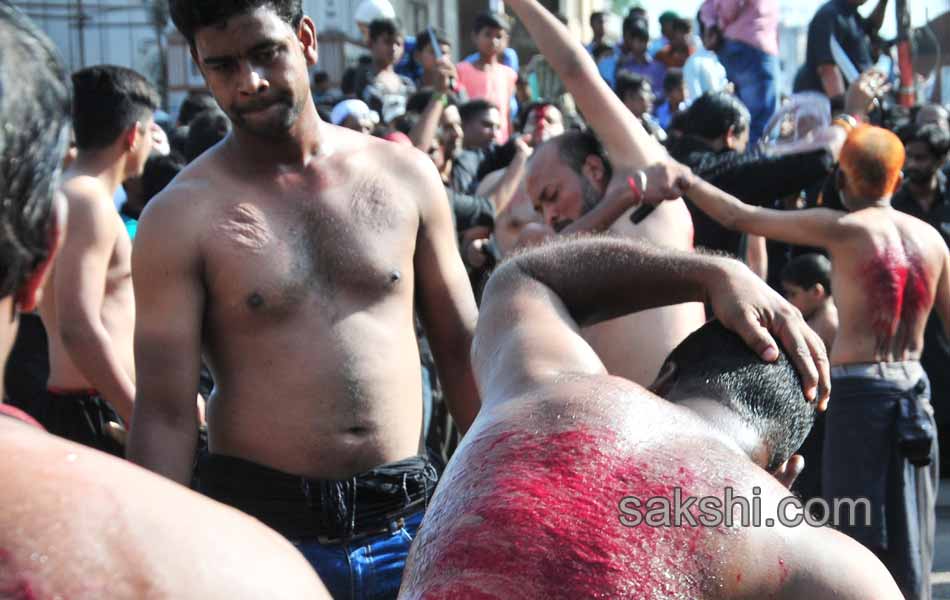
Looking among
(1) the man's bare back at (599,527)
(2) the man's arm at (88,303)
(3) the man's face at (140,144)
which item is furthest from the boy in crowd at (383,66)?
(1) the man's bare back at (599,527)

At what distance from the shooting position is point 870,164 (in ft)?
18.1

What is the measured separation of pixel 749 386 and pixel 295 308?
1066 mm

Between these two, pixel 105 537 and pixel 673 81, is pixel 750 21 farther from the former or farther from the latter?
pixel 105 537

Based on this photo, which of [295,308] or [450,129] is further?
[450,129]

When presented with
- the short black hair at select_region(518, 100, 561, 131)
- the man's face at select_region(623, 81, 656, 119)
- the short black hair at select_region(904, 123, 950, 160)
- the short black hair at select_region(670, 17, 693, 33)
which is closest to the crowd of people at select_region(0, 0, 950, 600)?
the short black hair at select_region(904, 123, 950, 160)

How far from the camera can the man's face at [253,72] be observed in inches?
115

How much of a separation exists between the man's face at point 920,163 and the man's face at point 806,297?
5.29ft

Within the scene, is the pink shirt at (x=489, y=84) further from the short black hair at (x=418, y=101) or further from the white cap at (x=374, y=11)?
the short black hair at (x=418, y=101)

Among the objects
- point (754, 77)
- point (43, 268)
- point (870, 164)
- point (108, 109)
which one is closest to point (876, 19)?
point (754, 77)

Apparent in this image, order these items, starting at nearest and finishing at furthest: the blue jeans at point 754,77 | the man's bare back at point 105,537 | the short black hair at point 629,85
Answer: the man's bare back at point 105,537 < the short black hair at point 629,85 < the blue jeans at point 754,77

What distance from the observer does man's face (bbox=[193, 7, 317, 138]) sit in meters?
2.92

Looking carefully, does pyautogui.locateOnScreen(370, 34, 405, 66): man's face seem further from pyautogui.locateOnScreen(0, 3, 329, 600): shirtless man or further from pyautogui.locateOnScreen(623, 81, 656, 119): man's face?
pyautogui.locateOnScreen(0, 3, 329, 600): shirtless man

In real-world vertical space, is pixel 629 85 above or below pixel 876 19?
below

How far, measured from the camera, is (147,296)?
2.85 m
